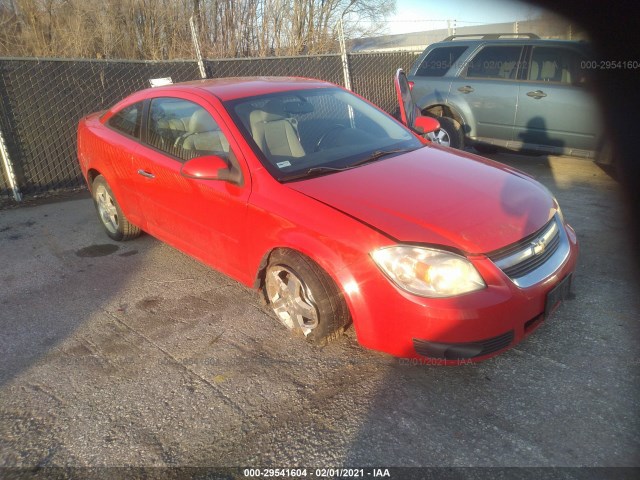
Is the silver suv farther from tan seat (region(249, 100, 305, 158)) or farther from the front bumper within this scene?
the front bumper

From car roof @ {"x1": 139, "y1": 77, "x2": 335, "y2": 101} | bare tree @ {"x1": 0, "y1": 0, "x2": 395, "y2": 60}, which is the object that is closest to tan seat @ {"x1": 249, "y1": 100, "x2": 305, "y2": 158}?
car roof @ {"x1": 139, "y1": 77, "x2": 335, "y2": 101}

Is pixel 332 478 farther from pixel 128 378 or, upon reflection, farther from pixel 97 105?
pixel 97 105

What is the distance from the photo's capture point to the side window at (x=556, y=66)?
702 cm

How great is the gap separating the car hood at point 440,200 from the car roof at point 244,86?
105 centimetres

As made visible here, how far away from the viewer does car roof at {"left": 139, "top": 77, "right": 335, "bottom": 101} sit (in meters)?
3.83

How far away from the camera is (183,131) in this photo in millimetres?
3959

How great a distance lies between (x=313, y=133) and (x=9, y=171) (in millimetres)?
5048

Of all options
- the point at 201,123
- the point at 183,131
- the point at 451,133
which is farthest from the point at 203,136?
the point at 451,133

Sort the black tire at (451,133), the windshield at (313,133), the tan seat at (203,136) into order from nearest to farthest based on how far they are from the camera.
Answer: the windshield at (313,133) → the tan seat at (203,136) → the black tire at (451,133)

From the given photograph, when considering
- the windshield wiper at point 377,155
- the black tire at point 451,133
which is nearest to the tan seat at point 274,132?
the windshield wiper at point 377,155

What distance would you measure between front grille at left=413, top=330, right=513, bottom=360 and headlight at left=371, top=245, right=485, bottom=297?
260mm

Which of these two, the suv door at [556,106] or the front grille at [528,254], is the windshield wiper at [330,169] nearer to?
the front grille at [528,254]

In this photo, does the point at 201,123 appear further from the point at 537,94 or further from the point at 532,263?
the point at 537,94

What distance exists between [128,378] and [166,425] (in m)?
0.54
